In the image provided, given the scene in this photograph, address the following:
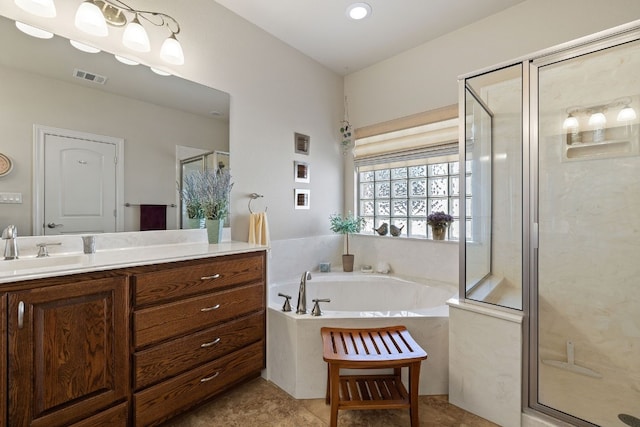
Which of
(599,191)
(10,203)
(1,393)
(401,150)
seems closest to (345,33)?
(401,150)

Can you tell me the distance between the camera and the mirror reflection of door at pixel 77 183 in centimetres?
156

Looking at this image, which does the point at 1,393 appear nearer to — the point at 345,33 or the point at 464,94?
the point at 464,94

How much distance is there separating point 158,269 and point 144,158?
32.9 inches

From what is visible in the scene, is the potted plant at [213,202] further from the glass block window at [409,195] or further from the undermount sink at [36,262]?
the glass block window at [409,195]

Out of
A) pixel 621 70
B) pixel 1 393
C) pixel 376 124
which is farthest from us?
pixel 376 124

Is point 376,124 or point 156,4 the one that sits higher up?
point 156,4

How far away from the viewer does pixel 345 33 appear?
101 inches

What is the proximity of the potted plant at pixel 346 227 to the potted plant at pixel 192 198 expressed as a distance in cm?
138

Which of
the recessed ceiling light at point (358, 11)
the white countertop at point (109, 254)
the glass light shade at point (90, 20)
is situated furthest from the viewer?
the recessed ceiling light at point (358, 11)

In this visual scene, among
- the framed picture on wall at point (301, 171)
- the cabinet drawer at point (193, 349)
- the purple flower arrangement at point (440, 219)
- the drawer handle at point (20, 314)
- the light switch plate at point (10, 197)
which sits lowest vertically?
the cabinet drawer at point (193, 349)

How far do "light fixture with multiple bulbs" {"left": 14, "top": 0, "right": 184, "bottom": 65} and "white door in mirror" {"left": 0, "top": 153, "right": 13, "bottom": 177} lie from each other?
2.15ft

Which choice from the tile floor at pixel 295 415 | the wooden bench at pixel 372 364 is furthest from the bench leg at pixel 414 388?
the tile floor at pixel 295 415

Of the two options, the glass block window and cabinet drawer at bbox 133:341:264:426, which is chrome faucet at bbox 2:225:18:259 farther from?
the glass block window

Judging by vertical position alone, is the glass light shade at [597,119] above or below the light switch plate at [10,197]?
above
